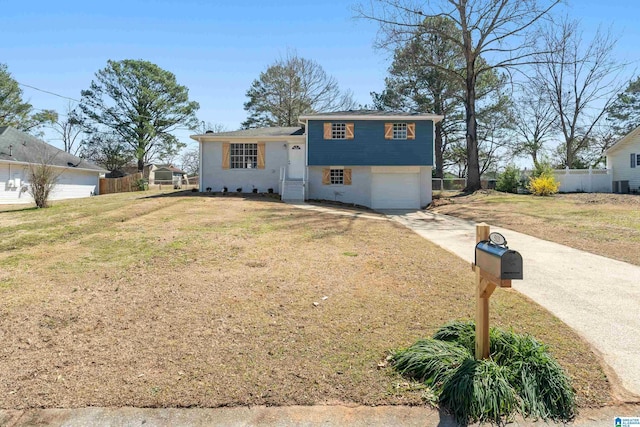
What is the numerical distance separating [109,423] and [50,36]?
18562 mm

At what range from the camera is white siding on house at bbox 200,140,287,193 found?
771 inches

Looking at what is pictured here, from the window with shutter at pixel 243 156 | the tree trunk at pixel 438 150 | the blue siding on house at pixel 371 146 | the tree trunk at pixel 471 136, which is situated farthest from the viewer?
the tree trunk at pixel 438 150

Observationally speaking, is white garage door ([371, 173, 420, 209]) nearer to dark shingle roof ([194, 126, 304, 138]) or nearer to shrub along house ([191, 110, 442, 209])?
shrub along house ([191, 110, 442, 209])

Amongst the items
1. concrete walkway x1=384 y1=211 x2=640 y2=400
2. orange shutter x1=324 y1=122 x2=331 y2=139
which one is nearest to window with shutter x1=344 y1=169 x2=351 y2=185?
orange shutter x1=324 y1=122 x2=331 y2=139

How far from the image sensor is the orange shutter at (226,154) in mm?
19422

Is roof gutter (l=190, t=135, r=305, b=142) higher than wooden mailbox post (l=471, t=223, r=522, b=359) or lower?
higher

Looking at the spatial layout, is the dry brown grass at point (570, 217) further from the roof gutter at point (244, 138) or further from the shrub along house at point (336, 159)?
the roof gutter at point (244, 138)

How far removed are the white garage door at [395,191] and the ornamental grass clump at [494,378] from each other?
16216 millimetres

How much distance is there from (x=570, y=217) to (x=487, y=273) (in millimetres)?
12887

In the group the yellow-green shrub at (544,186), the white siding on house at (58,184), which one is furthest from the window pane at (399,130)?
the white siding on house at (58,184)

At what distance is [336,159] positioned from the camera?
61.5ft

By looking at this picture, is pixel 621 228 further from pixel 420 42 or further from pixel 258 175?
pixel 420 42

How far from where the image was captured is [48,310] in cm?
396

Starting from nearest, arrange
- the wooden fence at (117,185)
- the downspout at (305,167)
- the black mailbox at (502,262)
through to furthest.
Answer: the black mailbox at (502,262) → the downspout at (305,167) → the wooden fence at (117,185)
